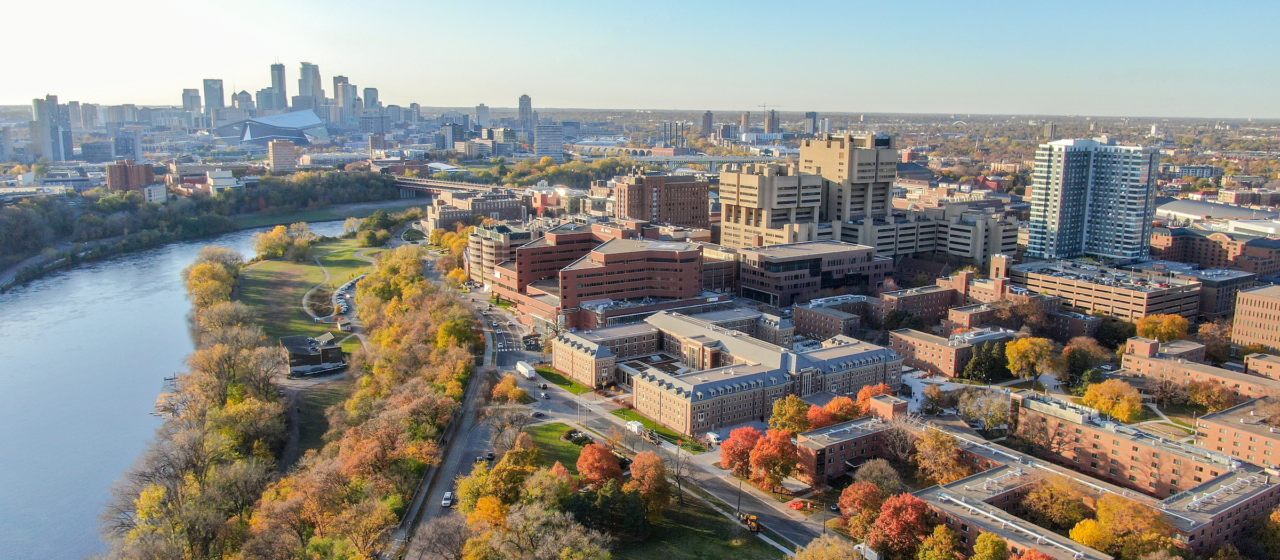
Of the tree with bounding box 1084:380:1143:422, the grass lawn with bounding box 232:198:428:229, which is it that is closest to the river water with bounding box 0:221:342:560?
the grass lawn with bounding box 232:198:428:229

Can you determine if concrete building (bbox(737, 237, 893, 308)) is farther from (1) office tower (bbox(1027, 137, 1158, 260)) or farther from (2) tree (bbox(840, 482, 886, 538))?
(2) tree (bbox(840, 482, 886, 538))

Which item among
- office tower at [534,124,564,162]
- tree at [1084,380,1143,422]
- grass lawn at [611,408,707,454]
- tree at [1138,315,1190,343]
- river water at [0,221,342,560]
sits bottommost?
river water at [0,221,342,560]

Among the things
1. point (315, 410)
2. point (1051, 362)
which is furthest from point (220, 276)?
point (1051, 362)

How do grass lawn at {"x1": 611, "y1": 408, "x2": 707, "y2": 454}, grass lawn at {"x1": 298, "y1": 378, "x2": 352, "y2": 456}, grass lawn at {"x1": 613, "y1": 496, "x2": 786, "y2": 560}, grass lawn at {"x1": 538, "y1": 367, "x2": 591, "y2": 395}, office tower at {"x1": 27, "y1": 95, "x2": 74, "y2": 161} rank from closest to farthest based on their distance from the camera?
grass lawn at {"x1": 613, "y1": 496, "x2": 786, "y2": 560} → grass lawn at {"x1": 611, "y1": 408, "x2": 707, "y2": 454} → grass lawn at {"x1": 298, "y1": 378, "x2": 352, "y2": 456} → grass lawn at {"x1": 538, "y1": 367, "x2": 591, "y2": 395} → office tower at {"x1": 27, "y1": 95, "x2": 74, "y2": 161}

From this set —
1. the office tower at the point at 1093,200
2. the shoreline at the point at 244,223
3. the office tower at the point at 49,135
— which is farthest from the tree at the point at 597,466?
the office tower at the point at 49,135

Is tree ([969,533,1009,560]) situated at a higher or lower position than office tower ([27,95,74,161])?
lower

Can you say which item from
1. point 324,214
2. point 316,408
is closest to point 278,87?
point 324,214
